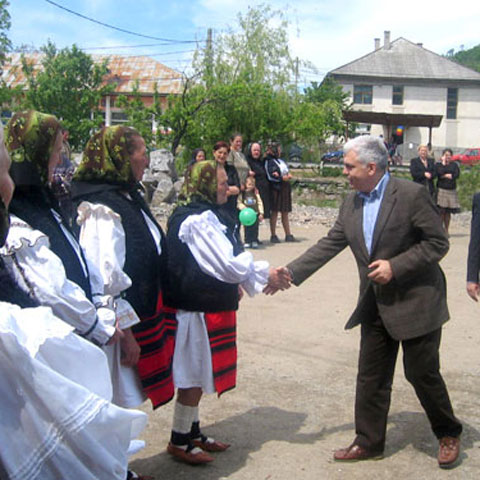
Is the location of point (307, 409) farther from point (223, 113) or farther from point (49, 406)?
point (223, 113)

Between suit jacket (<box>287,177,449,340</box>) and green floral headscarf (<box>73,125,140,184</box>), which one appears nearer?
green floral headscarf (<box>73,125,140,184</box>)

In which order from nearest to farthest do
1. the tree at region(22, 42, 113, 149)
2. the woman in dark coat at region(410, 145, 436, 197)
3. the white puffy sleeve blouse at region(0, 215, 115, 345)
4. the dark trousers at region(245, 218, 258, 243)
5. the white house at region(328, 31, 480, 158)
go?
the white puffy sleeve blouse at region(0, 215, 115, 345) → the dark trousers at region(245, 218, 258, 243) → the woman in dark coat at region(410, 145, 436, 197) → the tree at region(22, 42, 113, 149) → the white house at region(328, 31, 480, 158)

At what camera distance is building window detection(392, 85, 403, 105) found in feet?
192

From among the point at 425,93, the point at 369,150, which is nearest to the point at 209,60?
the point at 369,150

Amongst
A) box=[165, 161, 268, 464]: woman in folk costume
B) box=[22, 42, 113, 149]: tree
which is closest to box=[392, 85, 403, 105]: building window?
box=[22, 42, 113, 149]: tree

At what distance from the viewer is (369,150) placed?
148 inches

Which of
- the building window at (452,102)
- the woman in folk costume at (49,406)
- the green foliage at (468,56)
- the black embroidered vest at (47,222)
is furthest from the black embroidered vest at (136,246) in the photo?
the green foliage at (468,56)

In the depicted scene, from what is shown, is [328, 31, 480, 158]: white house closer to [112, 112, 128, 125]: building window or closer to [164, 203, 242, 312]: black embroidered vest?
[112, 112, 128, 125]: building window

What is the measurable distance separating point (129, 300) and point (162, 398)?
597mm

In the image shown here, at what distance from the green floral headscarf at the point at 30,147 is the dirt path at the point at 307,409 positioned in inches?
77.6

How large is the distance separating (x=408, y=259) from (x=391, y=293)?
26 centimetres

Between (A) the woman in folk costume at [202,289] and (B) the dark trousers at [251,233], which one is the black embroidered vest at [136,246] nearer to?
(A) the woman in folk costume at [202,289]

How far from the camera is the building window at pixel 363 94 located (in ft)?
192

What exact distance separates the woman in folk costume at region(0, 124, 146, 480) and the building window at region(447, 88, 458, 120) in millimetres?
60661
